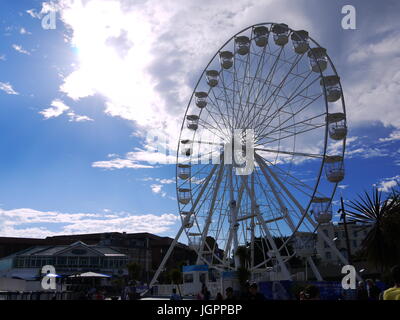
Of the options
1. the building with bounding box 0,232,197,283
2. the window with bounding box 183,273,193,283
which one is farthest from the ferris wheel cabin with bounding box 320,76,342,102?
the building with bounding box 0,232,197,283

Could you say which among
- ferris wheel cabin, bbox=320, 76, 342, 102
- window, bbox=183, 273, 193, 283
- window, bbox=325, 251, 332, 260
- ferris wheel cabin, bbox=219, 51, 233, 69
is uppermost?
ferris wheel cabin, bbox=219, 51, 233, 69

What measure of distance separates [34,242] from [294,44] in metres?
69.7

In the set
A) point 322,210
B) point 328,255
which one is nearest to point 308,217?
point 322,210

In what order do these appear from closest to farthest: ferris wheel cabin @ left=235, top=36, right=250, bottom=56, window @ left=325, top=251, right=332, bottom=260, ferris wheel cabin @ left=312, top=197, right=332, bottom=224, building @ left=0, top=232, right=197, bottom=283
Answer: ferris wheel cabin @ left=312, top=197, right=332, bottom=224 → ferris wheel cabin @ left=235, top=36, right=250, bottom=56 → building @ left=0, top=232, right=197, bottom=283 → window @ left=325, top=251, right=332, bottom=260

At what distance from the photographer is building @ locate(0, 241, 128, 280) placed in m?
60.3

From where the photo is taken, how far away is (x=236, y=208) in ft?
101

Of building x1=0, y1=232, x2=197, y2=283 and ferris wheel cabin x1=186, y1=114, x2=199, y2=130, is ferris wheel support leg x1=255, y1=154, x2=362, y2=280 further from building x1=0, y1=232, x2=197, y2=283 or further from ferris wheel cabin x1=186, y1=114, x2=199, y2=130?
building x1=0, y1=232, x2=197, y2=283

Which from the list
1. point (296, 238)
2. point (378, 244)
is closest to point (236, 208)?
point (296, 238)

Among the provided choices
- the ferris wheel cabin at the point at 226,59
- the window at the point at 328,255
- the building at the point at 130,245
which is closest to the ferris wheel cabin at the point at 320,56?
the ferris wheel cabin at the point at 226,59

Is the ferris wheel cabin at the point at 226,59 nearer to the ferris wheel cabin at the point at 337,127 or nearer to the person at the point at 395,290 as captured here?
the ferris wheel cabin at the point at 337,127

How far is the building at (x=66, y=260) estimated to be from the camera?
60.3m
